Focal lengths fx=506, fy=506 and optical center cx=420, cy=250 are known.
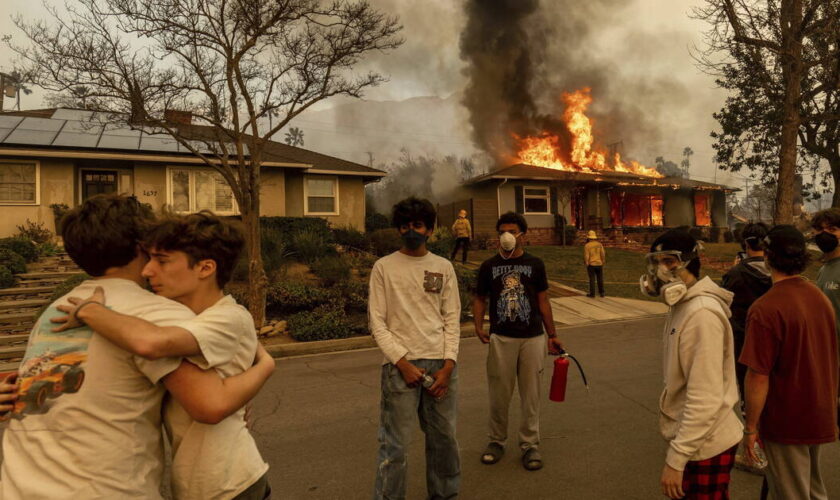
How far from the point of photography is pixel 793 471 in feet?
8.13

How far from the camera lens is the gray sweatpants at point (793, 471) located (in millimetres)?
2451

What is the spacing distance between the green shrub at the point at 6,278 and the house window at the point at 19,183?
5.52 m

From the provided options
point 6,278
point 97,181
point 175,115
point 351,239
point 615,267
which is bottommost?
point 615,267

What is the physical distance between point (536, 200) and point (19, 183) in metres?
22.1

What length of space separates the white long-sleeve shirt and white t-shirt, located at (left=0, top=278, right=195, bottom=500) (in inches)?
70.7

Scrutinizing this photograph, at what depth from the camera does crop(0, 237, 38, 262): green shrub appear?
13297 mm

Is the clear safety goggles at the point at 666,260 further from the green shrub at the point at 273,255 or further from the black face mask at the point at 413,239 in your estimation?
the green shrub at the point at 273,255

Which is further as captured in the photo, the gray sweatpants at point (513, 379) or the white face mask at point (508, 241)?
the white face mask at point (508, 241)

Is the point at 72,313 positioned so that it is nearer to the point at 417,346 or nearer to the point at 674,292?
the point at 417,346

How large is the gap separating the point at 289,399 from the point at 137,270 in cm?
482

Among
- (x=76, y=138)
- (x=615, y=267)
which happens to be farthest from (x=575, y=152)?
(x=76, y=138)

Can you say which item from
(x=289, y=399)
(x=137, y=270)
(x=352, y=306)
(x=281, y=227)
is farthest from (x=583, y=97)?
(x=137, y=270)

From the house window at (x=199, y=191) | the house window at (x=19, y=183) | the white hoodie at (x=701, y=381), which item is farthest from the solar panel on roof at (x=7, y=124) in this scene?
the white hoodie at (x=701, y=381)

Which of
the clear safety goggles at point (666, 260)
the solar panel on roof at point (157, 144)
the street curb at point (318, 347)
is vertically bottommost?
the street curb at point (318, 347)
